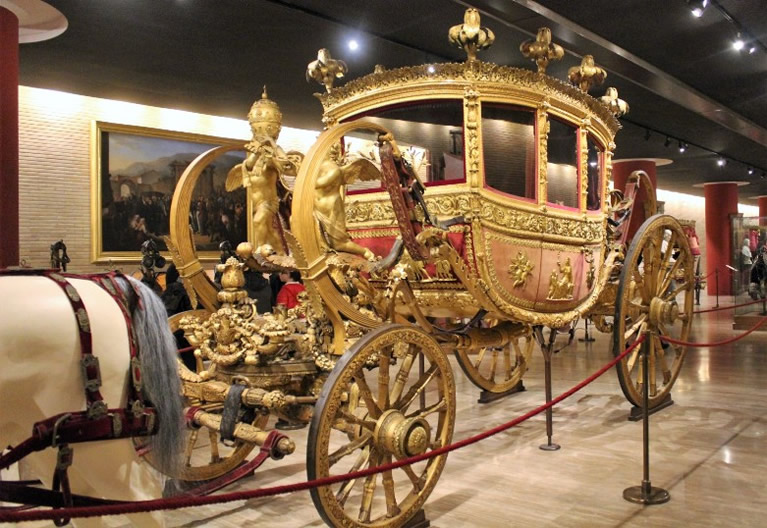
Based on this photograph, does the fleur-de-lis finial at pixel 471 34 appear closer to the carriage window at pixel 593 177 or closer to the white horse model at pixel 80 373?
the carriage window at pixel 593 177

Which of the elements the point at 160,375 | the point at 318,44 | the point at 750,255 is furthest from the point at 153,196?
the point at 750,255

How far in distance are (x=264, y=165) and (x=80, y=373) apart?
1408 mm

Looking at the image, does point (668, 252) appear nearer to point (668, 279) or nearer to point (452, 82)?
point (668, 279)

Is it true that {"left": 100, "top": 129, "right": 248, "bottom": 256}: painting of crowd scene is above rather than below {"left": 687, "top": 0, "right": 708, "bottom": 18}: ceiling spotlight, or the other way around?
below

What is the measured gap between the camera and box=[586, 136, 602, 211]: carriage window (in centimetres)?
489

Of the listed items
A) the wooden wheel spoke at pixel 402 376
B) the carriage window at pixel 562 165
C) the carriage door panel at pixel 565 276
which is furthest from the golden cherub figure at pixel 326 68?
the wooden wheel spoke at pixel 402 376

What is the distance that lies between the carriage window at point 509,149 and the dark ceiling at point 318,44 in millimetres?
1513

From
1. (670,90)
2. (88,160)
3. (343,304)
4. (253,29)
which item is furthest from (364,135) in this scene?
(670,90)

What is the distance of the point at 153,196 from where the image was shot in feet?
22.7

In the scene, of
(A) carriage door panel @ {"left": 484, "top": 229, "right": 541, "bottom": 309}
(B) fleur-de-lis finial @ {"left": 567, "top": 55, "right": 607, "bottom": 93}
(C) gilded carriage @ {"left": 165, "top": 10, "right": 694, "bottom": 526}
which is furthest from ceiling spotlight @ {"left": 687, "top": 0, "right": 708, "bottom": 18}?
(A) carriage door panel @ {"left": 484, "top": 229, "right": 541, "bottom": 309}

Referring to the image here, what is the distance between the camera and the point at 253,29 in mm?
5172

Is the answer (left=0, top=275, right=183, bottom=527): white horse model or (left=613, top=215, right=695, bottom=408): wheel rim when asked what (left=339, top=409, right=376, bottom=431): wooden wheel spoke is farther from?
(left=613, top=215, right=695, bottom=408): wheel rim

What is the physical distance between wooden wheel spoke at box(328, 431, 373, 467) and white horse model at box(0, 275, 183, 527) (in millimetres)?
594

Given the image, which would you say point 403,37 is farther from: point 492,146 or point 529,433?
point 529,433
